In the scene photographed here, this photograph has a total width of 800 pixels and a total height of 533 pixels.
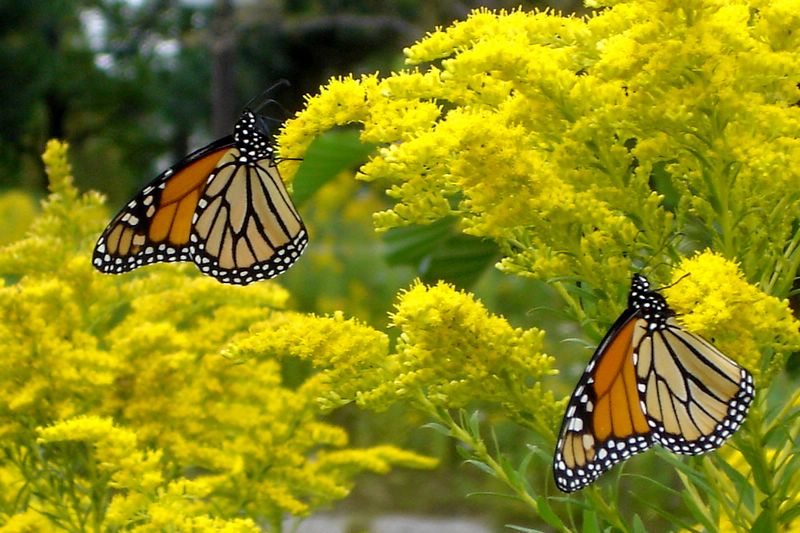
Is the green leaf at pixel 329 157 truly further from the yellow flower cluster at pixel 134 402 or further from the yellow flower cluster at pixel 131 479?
the yellow flower cluster at pixel 131 479

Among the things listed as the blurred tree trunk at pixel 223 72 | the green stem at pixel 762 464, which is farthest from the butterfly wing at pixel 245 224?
the blurred tree trunk at pixel 223 72

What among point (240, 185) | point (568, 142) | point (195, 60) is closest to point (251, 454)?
point (240, 185)

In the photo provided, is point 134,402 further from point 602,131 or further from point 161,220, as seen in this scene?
point 602,131

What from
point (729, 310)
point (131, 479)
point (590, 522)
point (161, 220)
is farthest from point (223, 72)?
point (729, 310)

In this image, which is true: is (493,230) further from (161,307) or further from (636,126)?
(161,307)

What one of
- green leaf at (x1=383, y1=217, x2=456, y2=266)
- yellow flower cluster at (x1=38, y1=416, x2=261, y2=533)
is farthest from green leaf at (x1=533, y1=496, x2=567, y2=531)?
green leaf at (x1=383, y1=217, x2=456, y2=266)

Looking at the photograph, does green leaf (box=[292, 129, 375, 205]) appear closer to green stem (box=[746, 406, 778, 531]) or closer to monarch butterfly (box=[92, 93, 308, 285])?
monarch butterfly (box=[92, 93, 308, 285])
